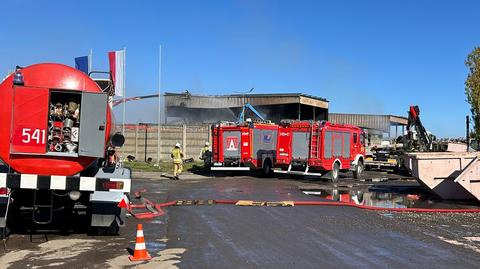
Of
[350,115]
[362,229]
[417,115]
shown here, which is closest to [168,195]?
[362,229]

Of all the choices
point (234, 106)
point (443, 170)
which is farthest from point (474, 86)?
point (234, 106)

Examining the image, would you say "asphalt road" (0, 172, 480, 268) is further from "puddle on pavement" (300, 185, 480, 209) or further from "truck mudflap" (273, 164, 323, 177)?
"truck mudflap" (273, 164, 323, 177)

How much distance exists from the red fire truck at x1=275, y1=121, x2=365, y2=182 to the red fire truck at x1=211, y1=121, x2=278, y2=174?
1.07m

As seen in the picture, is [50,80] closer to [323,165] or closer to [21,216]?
[21,216]

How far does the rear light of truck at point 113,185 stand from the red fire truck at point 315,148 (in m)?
15.6

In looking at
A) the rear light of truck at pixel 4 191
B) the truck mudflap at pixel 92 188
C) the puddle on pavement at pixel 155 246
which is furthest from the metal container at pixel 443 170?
the rear light of truck at pixel 4 191

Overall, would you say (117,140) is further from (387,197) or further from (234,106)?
(234,106)

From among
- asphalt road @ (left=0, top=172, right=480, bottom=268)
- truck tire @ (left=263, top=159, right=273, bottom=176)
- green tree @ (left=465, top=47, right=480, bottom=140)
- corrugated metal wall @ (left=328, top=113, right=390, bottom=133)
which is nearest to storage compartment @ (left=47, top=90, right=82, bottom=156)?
asphalt road @ (left=0, top=172, right=480, bottom=268)

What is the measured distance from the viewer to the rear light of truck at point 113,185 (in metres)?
7.84

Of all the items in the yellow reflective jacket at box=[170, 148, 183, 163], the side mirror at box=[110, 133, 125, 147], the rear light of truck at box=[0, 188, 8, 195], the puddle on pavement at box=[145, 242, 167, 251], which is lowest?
the puddle on pavement at box=[145, 242, 167, 251]

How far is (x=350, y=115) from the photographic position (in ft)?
173

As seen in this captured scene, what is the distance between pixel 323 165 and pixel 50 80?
16568 millimetres

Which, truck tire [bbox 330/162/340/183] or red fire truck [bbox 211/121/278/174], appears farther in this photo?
red fire truck [bbox 211/121/278/174]

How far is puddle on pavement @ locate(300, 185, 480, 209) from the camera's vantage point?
1391 centimetres
